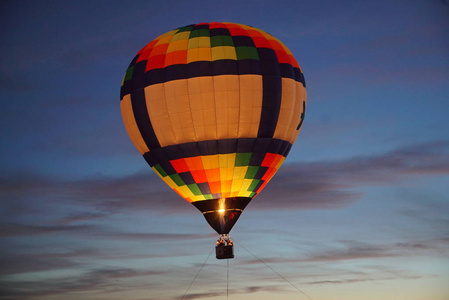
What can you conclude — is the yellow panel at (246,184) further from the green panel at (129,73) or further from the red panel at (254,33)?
the green panel at (129,73)

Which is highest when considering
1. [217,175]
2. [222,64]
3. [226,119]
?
[222,64]

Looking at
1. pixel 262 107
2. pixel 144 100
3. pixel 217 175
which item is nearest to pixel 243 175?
pixel 217 175

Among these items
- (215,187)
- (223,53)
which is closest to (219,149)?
(215,187)

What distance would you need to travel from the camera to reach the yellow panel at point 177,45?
26.7m

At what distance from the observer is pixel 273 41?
27.8m

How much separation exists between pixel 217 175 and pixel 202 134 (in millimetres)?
1652

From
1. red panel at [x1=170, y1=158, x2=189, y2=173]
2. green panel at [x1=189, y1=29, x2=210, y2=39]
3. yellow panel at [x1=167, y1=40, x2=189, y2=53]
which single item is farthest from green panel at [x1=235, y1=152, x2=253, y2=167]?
green panel at [x1=189, y1=29, x2=210, y2=39]

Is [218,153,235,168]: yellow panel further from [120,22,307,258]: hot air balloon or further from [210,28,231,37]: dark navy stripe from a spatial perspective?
[210,28,231,37]: dark navy stripe

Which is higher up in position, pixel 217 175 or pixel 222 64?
pixel 222 64

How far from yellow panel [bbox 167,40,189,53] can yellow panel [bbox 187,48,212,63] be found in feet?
1.27

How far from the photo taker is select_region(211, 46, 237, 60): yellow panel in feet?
86.3

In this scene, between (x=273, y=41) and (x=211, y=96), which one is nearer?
(x=211, y=96)

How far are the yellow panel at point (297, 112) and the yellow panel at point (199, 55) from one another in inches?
144

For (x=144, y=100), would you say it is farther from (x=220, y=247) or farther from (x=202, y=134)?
(x=220, y=247)
